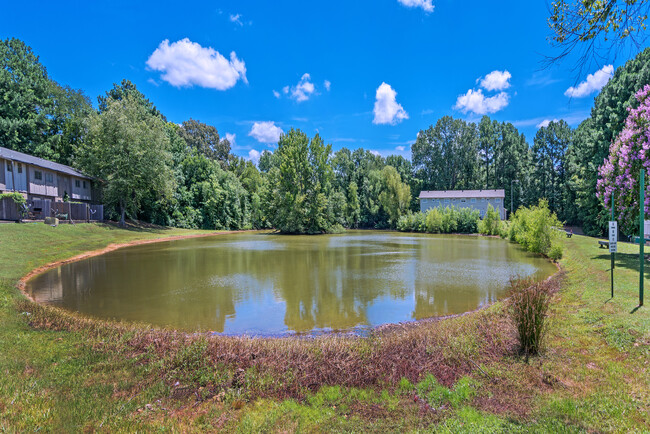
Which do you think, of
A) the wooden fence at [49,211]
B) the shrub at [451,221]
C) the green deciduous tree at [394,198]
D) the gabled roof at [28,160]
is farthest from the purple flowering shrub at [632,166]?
the green deciduous tree at [394,198]

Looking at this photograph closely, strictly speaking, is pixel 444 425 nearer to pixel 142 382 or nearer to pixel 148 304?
pixel 142 382

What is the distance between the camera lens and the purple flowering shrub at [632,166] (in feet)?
43.1

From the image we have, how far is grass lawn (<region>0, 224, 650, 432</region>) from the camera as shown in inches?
141

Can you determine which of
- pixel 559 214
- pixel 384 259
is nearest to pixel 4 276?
pixel 384 259

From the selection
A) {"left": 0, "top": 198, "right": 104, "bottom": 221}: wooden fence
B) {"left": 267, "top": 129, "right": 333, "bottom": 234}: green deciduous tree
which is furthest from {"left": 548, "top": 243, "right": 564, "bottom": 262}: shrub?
{"left": 0, "top": 198, "right": 104, "bottom": 221}: wooden fence

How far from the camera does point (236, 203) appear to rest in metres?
51.6

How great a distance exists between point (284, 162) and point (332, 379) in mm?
45337

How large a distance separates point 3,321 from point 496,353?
9441 millimetres

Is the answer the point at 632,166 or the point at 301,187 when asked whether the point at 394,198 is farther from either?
the point at 632,166

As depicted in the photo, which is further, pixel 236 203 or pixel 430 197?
pixel 430 197

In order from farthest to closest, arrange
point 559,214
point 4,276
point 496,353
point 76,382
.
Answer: point 559,214 → point 4,276 → point 496,353 → point 76,382

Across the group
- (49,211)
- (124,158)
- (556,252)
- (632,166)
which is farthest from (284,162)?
(632,166)

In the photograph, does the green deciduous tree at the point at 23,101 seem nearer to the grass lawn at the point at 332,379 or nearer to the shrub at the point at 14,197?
the shrub at the point at 14,197

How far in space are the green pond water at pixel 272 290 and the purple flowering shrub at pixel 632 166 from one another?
3.97 meters
